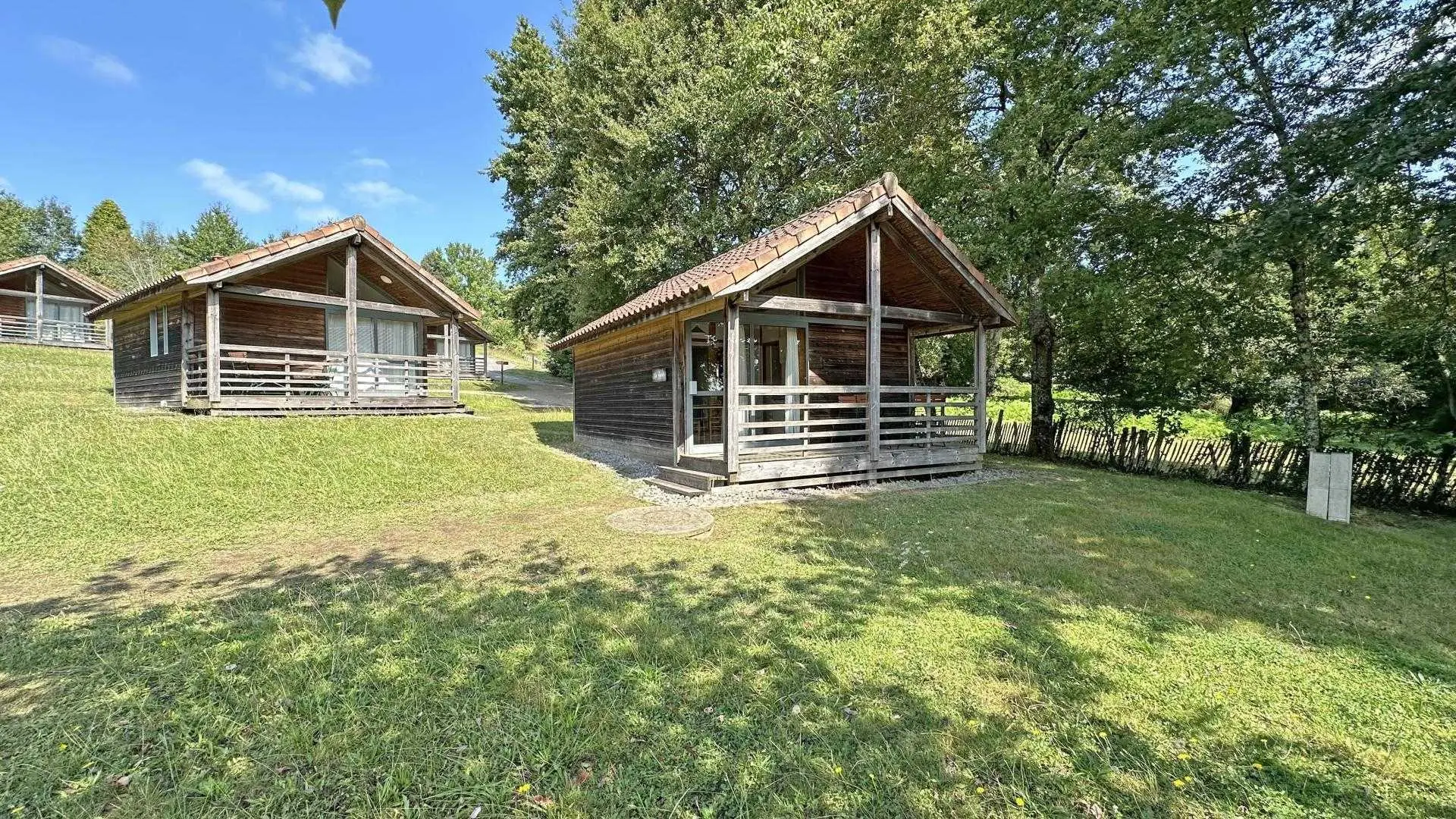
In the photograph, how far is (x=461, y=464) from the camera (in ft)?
33.7

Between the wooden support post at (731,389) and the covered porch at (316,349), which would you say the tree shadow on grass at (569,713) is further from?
the covered porch at (316,349)

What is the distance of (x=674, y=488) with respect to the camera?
9.05 m

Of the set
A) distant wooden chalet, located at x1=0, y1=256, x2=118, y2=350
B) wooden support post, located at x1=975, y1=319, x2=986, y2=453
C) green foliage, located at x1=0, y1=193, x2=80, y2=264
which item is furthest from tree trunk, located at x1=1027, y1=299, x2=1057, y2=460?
green foliage, located at x1=0, y1=193, x2=80, y2=264

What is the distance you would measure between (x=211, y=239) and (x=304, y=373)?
5922 centimetres

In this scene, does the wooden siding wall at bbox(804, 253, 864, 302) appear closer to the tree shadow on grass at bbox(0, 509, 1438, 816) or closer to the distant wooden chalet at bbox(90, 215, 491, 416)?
the tree shadow on grass at bbox(0, 509, 1438, 816)

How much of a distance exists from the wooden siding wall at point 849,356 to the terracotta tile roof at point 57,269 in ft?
106

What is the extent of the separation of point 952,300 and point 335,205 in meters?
55.5

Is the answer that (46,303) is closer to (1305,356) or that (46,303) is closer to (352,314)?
(352,314)

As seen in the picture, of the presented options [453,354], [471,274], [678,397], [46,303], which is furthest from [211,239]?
[678,397]

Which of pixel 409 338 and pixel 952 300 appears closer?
pixel 952 300

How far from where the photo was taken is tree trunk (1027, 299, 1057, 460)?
14.1 metres

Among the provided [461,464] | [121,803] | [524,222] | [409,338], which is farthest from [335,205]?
[121,803]

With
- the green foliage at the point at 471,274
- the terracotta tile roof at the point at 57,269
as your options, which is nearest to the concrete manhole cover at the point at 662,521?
the terracotta tile roof at the point at 57,269

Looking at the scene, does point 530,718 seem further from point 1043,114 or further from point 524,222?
point 524,222
